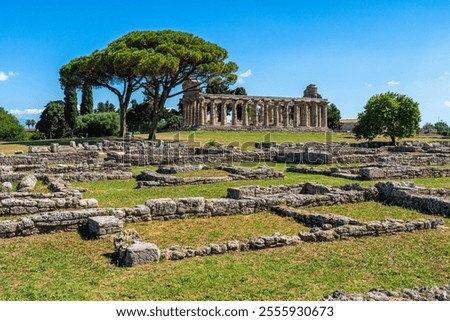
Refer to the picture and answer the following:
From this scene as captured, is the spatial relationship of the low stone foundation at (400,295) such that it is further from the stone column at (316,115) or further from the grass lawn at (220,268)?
the stone column at (316,115)

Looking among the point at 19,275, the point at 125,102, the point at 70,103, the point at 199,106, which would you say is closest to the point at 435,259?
the point at 19,275

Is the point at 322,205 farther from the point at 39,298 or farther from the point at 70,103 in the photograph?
the point at 70,103

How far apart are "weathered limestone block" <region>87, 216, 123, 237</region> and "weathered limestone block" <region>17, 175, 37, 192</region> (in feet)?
27.0

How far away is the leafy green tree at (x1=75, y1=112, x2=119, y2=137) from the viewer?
73.7m

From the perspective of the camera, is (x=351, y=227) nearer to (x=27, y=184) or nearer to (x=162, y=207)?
(x=162, y=207)

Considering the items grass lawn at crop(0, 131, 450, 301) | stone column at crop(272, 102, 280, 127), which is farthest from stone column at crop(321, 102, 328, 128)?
grass lawn at crop(0, 131, 450, 301)

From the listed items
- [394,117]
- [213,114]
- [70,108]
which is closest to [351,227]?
[394,117]

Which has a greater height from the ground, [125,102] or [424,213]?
[125,102]

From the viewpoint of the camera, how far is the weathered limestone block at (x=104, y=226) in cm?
1088

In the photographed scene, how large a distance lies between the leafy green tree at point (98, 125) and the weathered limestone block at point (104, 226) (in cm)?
6452

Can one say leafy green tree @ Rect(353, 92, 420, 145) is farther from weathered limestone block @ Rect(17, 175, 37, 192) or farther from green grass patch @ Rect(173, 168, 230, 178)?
weathered limestone block @ Rect(17, 175, 37, 192)

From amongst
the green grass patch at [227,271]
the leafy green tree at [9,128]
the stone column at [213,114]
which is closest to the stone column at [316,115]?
the stone column at [213,114]

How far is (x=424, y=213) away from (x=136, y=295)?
1025 cm

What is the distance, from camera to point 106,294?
727cm
